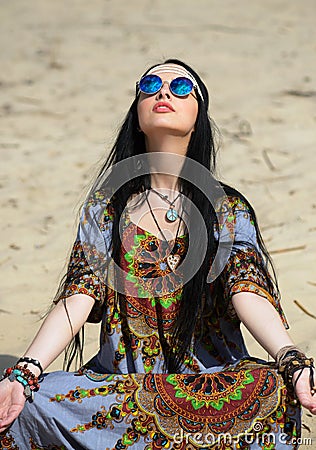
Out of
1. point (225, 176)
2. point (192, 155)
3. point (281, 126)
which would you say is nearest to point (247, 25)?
point (281, 126)

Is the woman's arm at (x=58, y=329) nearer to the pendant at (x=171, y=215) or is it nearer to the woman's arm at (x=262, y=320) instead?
the pendant at (x=171, y=215)

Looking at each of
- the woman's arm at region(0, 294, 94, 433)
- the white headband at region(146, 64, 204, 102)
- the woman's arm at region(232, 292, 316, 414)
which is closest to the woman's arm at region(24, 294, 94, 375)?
the woman's arm at region(0, 294, 94, 433)

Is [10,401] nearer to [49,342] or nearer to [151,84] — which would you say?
[49,342]

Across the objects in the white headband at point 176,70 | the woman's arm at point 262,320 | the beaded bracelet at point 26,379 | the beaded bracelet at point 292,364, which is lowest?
the beaded bracelet at point 26,379

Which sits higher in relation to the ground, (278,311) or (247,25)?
(247,25)

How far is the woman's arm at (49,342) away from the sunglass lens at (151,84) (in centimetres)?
65

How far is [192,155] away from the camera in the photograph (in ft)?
8.77

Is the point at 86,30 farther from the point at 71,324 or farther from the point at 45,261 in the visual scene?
the point at 71,324

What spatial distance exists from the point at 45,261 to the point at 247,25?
4213 mm

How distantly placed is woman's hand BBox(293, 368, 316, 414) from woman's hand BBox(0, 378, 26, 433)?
72 cm

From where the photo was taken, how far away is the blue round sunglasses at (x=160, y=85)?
2564 mm

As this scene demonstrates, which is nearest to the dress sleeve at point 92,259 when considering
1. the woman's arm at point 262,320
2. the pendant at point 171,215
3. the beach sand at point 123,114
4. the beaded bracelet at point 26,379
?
the pendant at point 171,215

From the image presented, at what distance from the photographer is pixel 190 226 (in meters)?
2.63

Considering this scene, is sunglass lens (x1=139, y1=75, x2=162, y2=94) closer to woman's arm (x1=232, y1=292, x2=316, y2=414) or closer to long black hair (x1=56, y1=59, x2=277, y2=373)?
long black hair (x1=56, y1=59, x2=277, y2=373)
